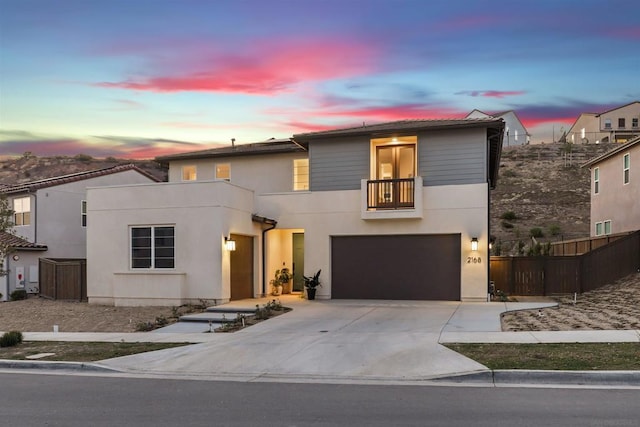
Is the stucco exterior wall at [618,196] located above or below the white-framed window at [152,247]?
above

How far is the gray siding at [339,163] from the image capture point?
70.4 ft

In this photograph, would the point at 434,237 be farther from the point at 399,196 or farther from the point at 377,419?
the point at 377,419

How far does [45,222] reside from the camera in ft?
89.6

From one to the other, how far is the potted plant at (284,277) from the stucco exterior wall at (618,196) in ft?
53.5

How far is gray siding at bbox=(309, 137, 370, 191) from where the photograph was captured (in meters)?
21.5

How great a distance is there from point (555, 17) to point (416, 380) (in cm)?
1614

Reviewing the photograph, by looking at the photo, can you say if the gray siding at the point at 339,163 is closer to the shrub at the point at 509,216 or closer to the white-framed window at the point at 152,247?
the white-framed window at the point at 152,247

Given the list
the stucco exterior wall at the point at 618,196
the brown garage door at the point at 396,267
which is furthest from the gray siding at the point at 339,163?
the stucco exterior wall at the point at 618,196

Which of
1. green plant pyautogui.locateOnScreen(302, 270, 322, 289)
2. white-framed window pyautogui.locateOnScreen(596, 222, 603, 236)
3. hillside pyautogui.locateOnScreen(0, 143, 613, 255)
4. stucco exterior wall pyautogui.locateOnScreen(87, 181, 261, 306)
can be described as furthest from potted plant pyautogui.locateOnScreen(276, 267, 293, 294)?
hillside pyautogui.locateOnScreen(0, 143, 613, 255)

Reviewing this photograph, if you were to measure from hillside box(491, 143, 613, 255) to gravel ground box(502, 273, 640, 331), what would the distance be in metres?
19.7

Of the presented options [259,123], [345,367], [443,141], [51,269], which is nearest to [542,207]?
[259,123]

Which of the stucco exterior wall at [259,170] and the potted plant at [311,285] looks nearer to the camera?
the potted plant at [311,285]

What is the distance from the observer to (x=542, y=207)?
56.0 meters

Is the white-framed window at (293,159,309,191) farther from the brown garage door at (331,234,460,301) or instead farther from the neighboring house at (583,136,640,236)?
the neighboring house at (583,136,640,236)
